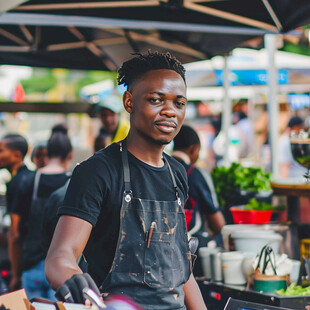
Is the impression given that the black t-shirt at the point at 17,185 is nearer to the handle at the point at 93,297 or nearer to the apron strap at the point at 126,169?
the apron strap at the point at 126,169

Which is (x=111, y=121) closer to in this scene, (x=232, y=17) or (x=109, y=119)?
(x=109, y=119)

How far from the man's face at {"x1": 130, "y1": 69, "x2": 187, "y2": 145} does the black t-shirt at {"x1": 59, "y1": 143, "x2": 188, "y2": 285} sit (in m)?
0.14

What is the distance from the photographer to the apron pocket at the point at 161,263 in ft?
7.45

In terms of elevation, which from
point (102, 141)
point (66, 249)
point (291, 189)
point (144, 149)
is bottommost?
point (66, 249)

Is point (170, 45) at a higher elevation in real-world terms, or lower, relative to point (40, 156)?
higher

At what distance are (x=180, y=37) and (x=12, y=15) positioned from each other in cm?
257

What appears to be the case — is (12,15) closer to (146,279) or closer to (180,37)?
(180,37)

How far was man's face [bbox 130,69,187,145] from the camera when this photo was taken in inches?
90.5

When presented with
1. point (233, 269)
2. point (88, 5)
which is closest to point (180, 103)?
point (233, 269)

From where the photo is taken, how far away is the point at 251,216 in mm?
4492

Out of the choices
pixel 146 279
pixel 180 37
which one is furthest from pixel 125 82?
pixel 180 37

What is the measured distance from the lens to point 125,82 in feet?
8.32

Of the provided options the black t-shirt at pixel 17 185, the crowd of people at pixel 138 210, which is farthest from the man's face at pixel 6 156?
the crowd of people at pixel 138 210

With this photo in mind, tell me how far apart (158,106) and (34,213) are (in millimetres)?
2752
